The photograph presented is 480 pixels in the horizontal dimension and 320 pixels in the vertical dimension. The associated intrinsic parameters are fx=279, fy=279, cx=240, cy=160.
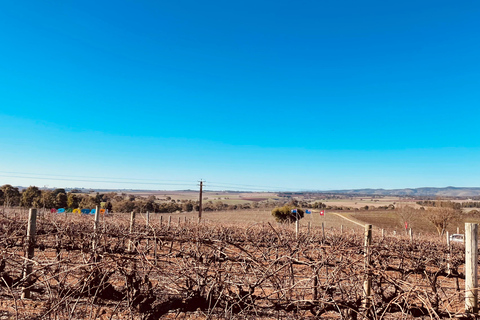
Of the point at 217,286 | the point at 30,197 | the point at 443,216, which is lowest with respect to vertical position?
the point at 30,197

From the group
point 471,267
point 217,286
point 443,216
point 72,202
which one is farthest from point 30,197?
point 443,216

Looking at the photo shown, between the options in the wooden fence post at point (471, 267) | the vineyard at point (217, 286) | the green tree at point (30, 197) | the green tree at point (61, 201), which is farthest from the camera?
the green tree at point (61, 201)

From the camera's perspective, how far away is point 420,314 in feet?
7.40

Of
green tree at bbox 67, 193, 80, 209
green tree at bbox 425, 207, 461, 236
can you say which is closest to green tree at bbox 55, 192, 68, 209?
green tree at bbox 67, 193, 80, 209

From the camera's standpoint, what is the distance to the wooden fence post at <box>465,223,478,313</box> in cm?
233

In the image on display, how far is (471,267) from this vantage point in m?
2.50

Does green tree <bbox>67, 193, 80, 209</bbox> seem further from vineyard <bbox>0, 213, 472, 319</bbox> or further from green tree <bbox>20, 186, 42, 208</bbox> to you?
vineyard <bbox>0, 213, 472, 319</bbox>

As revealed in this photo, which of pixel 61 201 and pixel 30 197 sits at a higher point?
pixel 30 197

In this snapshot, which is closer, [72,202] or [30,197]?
[30,197]

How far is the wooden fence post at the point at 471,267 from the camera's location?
2.33 meters

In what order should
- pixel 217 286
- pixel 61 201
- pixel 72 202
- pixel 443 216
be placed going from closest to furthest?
pixel 217 286, pixel 443 216, pixel 61 201, pixel 72 202

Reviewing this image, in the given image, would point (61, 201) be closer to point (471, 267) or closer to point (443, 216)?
point (443, 216)

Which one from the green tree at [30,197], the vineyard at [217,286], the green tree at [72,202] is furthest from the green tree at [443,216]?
the green tree at [30,197]

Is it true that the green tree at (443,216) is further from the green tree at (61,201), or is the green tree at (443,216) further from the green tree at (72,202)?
the green tree at (61,201)
